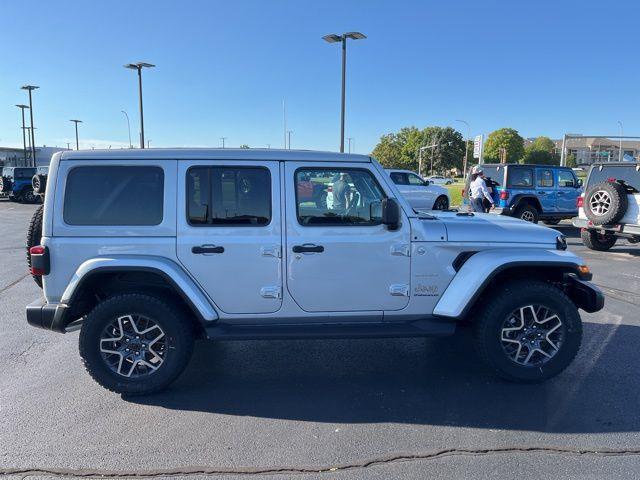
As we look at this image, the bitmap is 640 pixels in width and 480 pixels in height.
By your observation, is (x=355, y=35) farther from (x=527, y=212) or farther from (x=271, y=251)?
(x=271, y=251)

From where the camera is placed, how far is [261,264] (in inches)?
151

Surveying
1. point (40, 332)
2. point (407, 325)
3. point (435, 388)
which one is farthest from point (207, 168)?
point (40, 332)

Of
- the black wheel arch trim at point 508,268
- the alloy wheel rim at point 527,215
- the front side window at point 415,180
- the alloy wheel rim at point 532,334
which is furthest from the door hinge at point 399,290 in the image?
the front side window at point 415,180

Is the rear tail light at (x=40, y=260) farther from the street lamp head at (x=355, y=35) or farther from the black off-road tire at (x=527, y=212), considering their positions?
the street lamp head at (x=355, y=35)

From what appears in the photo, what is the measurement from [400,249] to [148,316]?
2074 millimetres

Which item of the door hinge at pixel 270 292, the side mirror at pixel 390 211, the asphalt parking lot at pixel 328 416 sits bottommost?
the asphalt parking lot at pixel 328 416

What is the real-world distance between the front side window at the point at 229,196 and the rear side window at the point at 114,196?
27cm

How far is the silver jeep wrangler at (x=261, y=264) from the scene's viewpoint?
148 inches

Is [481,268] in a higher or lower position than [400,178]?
lower

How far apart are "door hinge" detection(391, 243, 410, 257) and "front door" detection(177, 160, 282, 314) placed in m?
0.93

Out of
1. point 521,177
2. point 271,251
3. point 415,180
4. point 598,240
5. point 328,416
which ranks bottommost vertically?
point 328,416

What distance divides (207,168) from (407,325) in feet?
6.82

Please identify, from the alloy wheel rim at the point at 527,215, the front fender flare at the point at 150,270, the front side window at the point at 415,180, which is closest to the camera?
the front fender flare at the point at 150,270

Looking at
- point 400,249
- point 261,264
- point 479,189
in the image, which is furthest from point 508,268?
point 479,189
